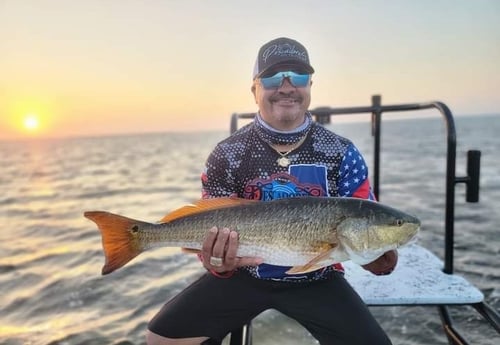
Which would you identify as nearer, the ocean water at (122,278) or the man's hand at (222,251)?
the man's hand at (222,251)

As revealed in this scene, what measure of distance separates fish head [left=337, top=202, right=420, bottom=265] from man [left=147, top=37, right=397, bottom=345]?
1.07ft

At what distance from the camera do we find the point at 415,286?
428 cm

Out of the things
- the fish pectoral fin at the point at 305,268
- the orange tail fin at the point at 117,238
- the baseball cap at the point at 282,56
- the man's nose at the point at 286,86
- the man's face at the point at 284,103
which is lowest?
the fish pectoral fin at the point at 305,268

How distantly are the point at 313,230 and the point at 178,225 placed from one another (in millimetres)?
948

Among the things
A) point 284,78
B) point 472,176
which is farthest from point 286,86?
point 472,176

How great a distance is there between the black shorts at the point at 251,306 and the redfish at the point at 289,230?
1.64ft

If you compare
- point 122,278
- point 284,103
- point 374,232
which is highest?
point 284,103

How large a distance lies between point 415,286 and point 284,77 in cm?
238

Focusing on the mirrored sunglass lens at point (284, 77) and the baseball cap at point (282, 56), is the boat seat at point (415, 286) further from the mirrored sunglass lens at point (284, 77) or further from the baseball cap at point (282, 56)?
the baseball cap at point (282, 56)

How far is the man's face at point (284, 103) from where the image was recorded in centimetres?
360

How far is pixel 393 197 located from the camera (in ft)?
51.6

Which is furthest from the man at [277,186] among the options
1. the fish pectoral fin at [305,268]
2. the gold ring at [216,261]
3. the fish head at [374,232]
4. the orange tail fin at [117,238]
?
the orange tail fin at [117,238]

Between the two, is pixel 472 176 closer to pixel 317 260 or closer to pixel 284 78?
pixel 284 78

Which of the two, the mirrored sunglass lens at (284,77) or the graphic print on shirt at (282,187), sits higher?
the mirrored sunglass lens at (284,77)
